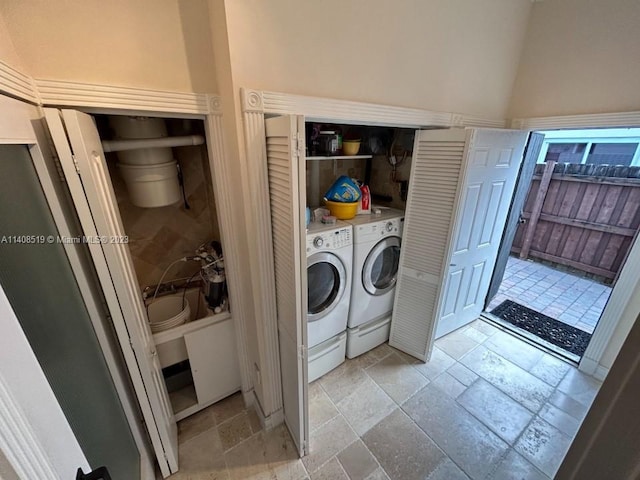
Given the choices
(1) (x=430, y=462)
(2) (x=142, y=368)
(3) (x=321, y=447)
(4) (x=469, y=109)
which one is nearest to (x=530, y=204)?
(4) (x=469, y=109)

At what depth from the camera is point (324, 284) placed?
1807 mm

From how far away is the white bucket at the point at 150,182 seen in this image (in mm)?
1420

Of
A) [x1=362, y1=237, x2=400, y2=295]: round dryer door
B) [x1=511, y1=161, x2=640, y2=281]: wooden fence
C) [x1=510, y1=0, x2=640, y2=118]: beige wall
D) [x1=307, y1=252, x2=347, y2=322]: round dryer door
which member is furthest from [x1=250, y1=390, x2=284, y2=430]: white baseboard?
[x1=511, y1=161, x2=640, y2=281]: wooden fence

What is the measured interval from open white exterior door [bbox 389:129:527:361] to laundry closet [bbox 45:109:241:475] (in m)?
1.40

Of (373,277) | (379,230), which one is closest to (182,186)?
(379,230)

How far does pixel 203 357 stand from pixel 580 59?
3166 millimetres

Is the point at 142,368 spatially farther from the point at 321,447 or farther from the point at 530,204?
the point at 530,204

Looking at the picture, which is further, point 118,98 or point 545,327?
point 545,327

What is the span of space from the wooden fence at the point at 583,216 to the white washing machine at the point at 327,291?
281 cm

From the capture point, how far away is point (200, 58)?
1.12m

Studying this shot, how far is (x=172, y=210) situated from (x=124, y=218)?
30 centimetres

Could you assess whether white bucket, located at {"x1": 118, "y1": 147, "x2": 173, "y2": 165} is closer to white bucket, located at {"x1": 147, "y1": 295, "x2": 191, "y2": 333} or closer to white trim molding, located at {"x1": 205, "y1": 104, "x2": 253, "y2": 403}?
white trim molding, located at {"x1": 205, "y1": 104, "x2": 253, "y2": 403}

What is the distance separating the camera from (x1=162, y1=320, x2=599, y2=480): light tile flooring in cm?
144

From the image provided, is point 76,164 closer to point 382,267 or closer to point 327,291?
point 327,291
